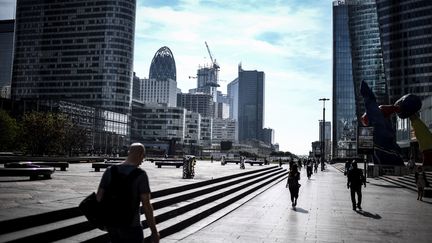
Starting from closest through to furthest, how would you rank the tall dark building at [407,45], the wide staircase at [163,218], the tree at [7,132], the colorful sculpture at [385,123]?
the wide staircase at [163,218] < the colorful sculpture at [385,123] < the tree at [7,132] < the tall dark building at [407,45]

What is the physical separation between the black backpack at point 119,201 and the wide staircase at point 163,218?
2444 millimetres

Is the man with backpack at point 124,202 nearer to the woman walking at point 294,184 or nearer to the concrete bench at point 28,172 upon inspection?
the woman walking at point 294,184

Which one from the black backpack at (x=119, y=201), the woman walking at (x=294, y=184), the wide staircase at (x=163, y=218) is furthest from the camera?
the woman walking at (x=294, y=184)

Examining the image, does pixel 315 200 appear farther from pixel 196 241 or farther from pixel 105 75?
pixel 105 75

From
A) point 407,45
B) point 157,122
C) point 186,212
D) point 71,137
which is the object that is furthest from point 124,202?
point 157,122

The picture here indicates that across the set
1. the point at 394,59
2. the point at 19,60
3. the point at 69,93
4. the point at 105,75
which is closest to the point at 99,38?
the point at 105,75

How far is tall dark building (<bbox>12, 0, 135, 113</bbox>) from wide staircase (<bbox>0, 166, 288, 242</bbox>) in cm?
14164

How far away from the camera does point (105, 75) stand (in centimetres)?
15362

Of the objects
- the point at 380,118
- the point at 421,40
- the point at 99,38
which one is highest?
the point at 99,38

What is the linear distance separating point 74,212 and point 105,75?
151859 mm

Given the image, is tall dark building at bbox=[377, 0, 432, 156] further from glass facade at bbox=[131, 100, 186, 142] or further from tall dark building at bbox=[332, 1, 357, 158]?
glass facade at bbox=[131, 100, 186, 142]

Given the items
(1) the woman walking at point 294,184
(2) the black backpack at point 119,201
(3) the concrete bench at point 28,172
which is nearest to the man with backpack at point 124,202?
(2) the black backpack at point 119,201

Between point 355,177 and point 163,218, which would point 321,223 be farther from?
point 163,218

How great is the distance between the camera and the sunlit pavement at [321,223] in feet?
33.1
